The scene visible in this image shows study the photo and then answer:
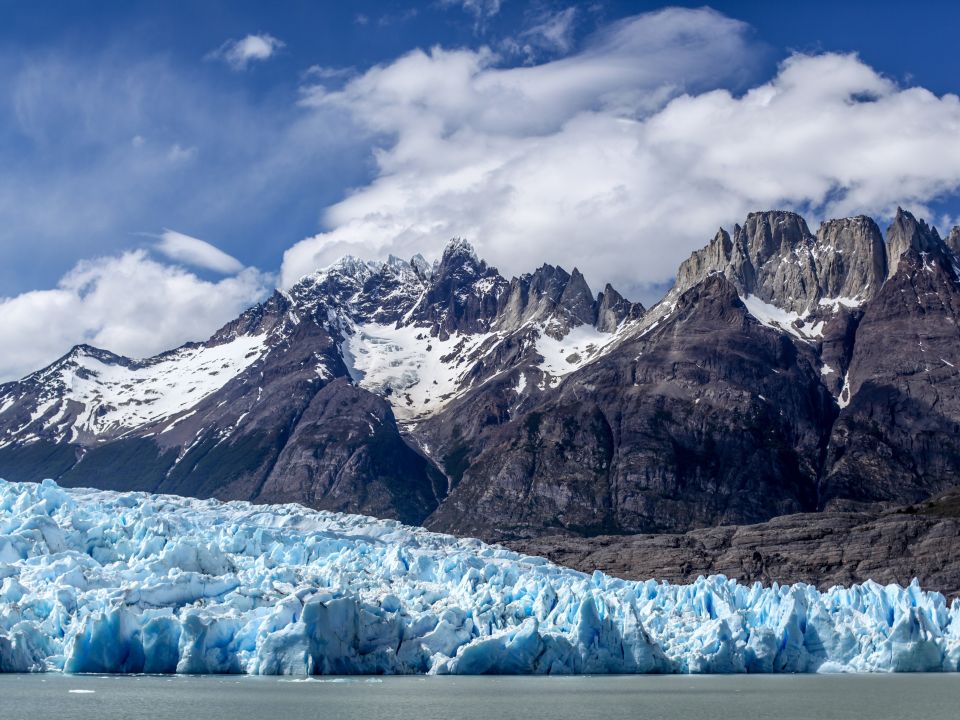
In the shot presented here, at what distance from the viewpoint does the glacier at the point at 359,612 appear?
8138 cm

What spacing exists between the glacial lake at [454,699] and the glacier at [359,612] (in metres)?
2.35

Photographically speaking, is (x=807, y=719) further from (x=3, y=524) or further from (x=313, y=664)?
(x=3, y=524)

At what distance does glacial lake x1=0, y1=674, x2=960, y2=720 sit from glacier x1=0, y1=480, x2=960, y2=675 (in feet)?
7.72

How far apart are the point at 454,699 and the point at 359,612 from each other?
13377 millimetres

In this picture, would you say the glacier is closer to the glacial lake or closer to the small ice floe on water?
the small ice floe on water

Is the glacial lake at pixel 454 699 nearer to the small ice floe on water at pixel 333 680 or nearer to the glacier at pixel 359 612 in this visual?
the small ice floe on water at pixel 333 680

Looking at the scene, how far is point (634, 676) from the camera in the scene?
9906cm

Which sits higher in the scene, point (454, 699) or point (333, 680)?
point (333, 680)

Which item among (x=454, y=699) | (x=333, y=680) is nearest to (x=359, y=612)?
(x=333, y=680)

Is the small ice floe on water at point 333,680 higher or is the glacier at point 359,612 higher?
the glacier at point 359,612

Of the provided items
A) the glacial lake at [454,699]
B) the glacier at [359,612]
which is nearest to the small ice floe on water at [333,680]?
the glacial lake at [454,699]

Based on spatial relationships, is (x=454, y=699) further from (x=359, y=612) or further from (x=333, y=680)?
(x=359, y=612)

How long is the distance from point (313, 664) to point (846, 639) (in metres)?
48.4

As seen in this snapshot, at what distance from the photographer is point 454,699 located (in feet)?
240
